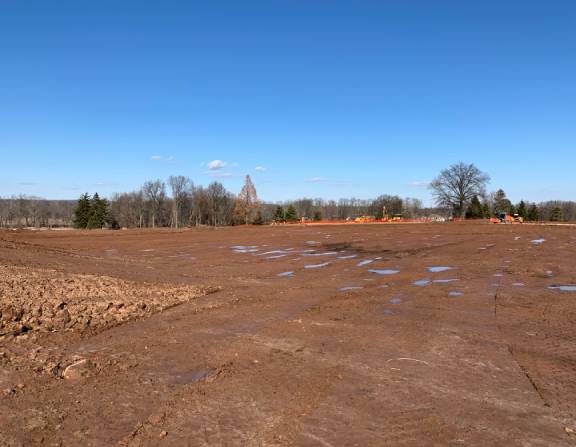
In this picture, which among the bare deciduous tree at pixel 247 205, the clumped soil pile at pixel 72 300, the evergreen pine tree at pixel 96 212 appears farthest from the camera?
the evergreen pine tree at pixel 96 212

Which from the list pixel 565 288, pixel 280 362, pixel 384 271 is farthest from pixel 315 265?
pixel 280 362

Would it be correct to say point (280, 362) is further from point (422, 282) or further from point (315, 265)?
point (315, 265)

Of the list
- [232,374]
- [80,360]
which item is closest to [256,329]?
[232,374]

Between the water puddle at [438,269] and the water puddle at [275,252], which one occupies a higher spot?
the water puddle at [275,252]

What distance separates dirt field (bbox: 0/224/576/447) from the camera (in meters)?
4.12

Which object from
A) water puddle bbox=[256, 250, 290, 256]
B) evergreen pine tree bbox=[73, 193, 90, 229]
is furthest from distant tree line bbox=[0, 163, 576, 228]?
water puddle bbox=[256, 250, 290, 256]

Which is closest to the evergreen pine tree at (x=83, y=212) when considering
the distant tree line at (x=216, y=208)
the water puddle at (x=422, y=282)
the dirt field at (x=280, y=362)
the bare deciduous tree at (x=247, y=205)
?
the distant tree line at (x=216, y=208)

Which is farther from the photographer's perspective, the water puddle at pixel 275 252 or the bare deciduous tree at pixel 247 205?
the bare deciduous tree at pixel 247 205

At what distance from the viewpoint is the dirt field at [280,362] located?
13.5 ft

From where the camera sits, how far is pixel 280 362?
6.02m

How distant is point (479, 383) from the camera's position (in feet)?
17.4

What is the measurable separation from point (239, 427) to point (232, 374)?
143cm

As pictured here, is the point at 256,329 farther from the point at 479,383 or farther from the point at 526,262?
the point at 526,262

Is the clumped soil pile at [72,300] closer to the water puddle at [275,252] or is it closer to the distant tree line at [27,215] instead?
the water puddle at [275,252]
